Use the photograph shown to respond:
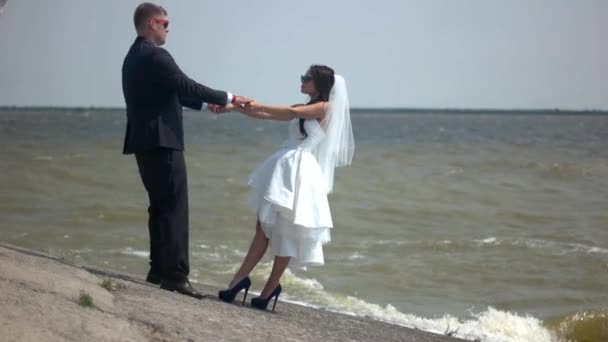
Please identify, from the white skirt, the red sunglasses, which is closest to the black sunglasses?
the white skirt

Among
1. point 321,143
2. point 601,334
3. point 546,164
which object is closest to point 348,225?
point 601,334

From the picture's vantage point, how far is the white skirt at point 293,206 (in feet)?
20.5

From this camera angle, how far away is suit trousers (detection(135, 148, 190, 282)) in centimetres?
620

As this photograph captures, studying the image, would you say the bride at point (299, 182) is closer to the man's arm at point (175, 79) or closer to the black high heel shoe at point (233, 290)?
the black high heel shoe at point (233, 290)

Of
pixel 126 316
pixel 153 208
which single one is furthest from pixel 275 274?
pixel 126 316

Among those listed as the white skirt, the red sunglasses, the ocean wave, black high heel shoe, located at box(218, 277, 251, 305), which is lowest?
the ocean wave

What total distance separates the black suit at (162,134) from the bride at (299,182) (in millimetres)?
470

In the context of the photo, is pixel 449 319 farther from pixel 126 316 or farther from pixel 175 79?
pixel 126 316

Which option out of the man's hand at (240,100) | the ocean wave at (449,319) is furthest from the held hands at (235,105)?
the ocean wave at (449,319)

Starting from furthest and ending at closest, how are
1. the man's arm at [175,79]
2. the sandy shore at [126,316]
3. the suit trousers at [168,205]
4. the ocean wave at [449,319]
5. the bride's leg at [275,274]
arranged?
the ocean wave at [449,319] → the bride's leg at [275,274] → the suit trousers at [168,205] → the man's arm at [175,79] → the sandy shore at [126,316]

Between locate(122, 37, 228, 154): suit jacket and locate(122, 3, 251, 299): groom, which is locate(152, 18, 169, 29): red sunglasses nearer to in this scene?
locate(122, 3, 251, 299): groom

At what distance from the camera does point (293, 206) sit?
246 inches

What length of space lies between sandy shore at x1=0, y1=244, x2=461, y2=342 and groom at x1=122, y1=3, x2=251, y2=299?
0.99ft

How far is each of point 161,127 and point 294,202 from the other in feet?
3.38
